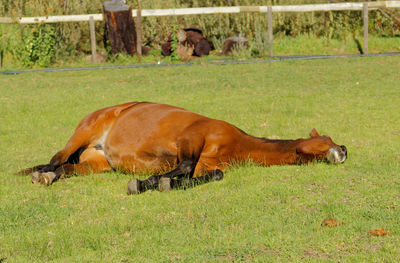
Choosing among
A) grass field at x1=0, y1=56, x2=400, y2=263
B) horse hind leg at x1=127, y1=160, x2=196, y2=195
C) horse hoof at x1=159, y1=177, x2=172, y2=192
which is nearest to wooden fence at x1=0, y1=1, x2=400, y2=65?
grass field at x1=0, y1=56, x2=400, y2=263

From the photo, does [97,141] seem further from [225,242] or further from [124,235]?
[225,242]

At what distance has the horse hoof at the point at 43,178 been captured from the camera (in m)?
6.79

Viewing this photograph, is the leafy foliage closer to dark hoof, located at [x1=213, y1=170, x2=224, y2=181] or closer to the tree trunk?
the tree trunk

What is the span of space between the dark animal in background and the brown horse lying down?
42.8ft

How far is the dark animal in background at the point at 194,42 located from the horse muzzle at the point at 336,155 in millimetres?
13931

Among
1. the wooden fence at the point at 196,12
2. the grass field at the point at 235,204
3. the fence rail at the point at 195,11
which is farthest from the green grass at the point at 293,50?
the grass field at the point at 235,204

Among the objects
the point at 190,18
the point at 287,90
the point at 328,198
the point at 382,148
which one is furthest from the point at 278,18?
the point at 328,198

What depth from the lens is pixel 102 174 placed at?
284 inches

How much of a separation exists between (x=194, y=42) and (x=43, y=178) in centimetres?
1454

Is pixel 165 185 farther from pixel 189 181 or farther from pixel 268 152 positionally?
pixel 268 152

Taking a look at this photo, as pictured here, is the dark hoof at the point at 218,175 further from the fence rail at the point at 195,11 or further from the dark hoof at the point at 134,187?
the fence rail at the point at 195,11

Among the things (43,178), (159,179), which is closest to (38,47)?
(43,178)

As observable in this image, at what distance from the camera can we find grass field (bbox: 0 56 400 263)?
445 cm

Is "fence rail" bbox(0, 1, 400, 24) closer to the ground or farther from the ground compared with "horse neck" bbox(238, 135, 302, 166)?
farther from the ground
